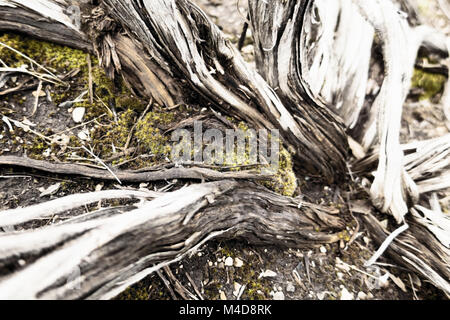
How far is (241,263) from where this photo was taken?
1236 millimetres

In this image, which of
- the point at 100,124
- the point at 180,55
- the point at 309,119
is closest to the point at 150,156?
the point at 100,124

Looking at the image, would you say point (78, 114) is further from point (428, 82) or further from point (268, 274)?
point (428, 82)

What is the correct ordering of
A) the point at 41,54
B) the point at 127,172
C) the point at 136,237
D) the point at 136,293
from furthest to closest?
the point at 41,54
the point at 127,172
the point at 136,293
the point at 136,237

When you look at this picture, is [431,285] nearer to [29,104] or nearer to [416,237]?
[416,237]

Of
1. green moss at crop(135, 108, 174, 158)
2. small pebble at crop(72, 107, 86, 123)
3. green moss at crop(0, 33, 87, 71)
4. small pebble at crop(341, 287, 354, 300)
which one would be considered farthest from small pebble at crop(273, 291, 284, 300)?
green moss at crop(0, 33, 87, 71)

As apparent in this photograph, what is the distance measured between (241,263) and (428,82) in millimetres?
1953

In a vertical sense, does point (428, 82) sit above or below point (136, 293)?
above

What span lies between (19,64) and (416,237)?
2.17 meters

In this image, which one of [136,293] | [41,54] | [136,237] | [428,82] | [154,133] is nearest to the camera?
[136,237]

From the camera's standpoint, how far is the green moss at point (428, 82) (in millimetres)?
2033

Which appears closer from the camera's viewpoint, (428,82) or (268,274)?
(268,274)

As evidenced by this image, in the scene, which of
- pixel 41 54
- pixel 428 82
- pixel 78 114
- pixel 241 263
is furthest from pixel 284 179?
A: pixel 428 82

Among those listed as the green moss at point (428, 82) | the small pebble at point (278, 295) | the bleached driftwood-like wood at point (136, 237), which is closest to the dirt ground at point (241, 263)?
the small pebble at point (278, 295)
